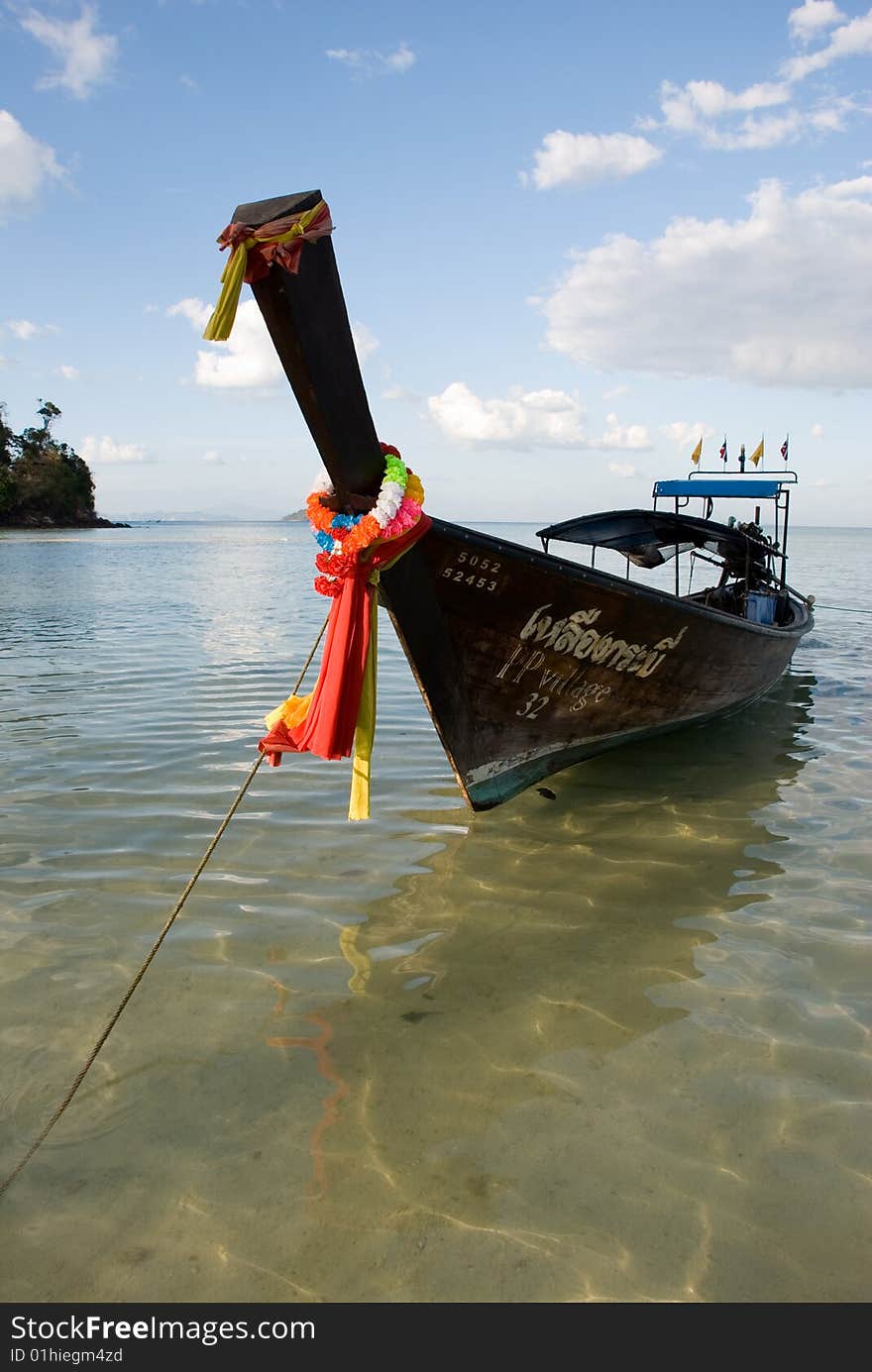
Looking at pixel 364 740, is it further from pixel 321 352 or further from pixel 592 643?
pixel 592 643

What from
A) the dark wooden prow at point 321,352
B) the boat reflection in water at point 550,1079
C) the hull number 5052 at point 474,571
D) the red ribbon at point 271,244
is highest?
the red ribbon at point 271,244

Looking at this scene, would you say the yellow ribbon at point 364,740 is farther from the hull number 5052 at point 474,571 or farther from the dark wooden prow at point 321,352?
the hull number 5052 at point 474,571

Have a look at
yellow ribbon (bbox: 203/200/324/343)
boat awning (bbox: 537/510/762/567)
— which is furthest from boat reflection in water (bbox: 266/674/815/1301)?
boat awning (bbox: 537/510/762/567)

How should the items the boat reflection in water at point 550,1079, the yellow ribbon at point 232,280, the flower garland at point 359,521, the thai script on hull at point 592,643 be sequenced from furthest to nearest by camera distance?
the thai script on hull at point 592,643
the flower garland at point 359,521
the yellow ribbon at point 232,280
the boat reflection in water at point 550,1079

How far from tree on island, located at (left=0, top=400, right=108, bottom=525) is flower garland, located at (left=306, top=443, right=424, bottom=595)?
232 feet

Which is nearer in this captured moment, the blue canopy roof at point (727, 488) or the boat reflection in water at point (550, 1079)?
the boat reflection in water at point (550, 1079)

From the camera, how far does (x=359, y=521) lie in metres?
4.04

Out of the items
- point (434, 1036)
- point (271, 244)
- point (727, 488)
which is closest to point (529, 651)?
point (434, 1036)

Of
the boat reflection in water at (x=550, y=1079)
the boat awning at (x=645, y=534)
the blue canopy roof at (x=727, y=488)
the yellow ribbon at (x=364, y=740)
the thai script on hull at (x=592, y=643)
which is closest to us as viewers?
the boat reflection in water at (x=550, y=1079)

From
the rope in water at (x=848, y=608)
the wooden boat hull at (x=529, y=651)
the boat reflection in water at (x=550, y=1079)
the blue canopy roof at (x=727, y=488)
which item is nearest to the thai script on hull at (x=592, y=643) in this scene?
the wooden boat hull at (x=529, y=651)

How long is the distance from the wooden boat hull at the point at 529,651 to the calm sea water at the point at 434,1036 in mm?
494

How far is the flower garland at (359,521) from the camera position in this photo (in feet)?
13.1

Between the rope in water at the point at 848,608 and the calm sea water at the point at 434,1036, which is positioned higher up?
the rope in water at the point at 848,608
